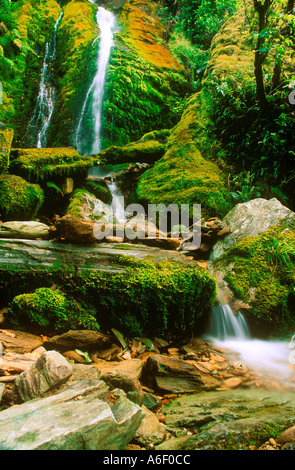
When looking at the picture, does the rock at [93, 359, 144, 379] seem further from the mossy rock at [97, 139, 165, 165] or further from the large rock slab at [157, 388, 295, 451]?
the mossy rock at [97, 139, 165, 165]

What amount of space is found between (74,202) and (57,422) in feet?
14.5

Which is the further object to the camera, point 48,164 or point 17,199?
point 48,164

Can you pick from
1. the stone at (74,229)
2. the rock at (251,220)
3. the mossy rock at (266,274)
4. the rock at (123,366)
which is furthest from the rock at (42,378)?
the rock at (251,220)

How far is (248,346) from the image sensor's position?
Answer: 3607 mm

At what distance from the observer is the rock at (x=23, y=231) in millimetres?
3971

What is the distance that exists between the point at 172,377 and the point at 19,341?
1.53 metres

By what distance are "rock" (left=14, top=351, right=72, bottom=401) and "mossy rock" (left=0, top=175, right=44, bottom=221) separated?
3496 mm

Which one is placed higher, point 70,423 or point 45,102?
point 45,102

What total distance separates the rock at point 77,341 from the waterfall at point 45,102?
29.5 ft

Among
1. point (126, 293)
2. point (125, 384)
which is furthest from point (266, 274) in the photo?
point (125, 384)

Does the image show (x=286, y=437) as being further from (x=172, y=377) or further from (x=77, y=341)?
(x=77, y=341)

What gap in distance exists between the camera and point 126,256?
3645 mm

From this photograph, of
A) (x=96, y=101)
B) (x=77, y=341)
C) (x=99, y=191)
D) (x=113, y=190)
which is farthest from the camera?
(x=96, y=101)
